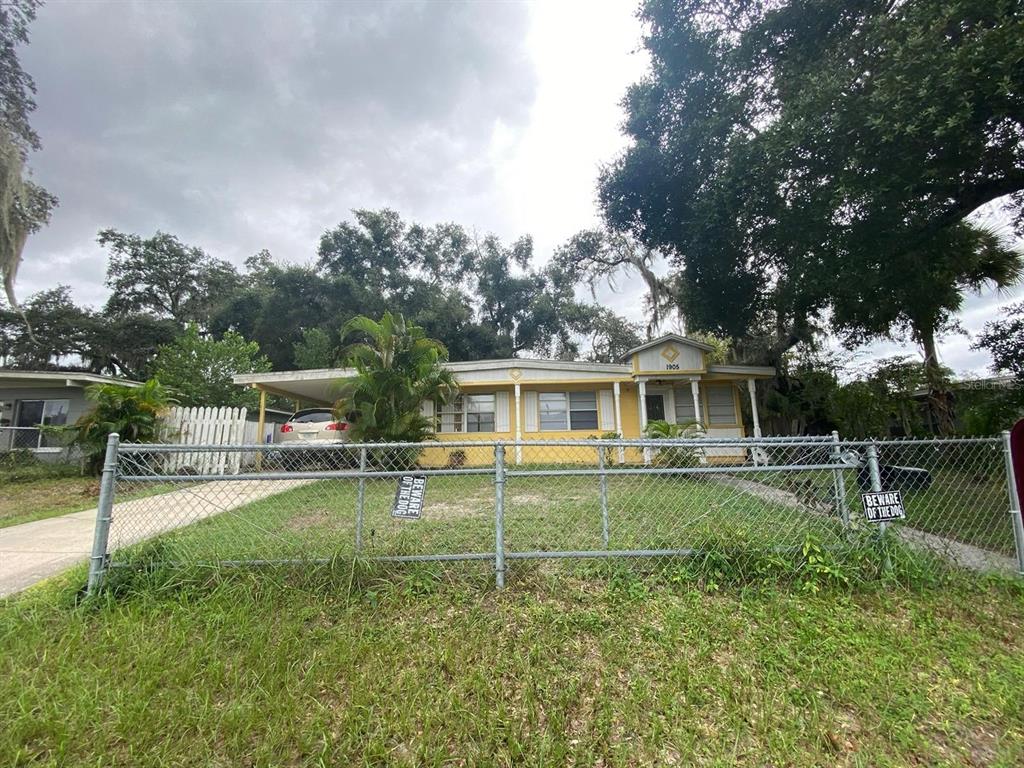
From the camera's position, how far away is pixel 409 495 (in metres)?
3.12

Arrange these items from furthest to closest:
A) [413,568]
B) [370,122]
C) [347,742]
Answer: [370,122] → [413,568] → [347,742]

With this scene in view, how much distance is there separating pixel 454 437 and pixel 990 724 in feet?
37.4

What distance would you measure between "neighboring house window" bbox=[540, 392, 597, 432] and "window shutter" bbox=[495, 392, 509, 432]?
1.04 meters

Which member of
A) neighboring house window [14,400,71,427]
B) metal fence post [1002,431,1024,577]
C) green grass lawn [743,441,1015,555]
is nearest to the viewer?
metal fence post [1002,431,1024,577]

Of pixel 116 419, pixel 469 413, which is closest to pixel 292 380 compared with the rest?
pixel 116 419

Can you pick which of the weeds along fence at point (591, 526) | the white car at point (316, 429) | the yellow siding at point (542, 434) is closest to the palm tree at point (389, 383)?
the white car at point (316, 429)

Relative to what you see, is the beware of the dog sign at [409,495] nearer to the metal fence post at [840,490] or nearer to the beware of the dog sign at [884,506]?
the metal fence post at [840,490]

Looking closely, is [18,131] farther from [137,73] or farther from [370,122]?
[370,122]

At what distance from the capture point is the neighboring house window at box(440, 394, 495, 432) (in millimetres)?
12828

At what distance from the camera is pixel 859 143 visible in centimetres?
560

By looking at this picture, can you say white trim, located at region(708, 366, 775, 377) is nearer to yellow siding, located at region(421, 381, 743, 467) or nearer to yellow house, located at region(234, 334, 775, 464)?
yellow house, located at region(234, 334, 775, 464)

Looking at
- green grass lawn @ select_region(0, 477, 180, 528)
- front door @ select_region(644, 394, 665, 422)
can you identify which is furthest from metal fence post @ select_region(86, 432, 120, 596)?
front door @ select_region(644, 394, 665, 422)

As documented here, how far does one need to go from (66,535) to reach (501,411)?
9.23m

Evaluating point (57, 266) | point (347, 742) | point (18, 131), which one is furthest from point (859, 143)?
point (57, 266)
